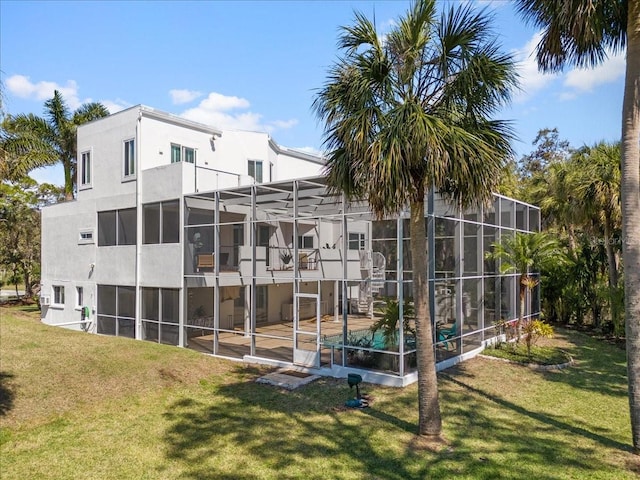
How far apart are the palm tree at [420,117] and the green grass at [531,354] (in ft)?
23.7

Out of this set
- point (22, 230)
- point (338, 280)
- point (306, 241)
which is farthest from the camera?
point (22, 230)

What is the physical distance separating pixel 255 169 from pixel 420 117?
16515 mm

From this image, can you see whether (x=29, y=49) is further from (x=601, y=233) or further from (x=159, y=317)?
(x=601, y=233)

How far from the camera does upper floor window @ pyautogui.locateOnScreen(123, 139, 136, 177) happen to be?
1869cm

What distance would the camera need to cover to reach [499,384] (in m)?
12.0

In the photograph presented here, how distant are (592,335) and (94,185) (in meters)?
22.6

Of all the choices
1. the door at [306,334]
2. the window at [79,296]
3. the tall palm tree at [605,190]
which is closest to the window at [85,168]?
the window at [79,296]

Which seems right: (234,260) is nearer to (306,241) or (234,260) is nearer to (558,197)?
(306,241)

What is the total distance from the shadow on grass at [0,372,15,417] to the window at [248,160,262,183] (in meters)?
14.1

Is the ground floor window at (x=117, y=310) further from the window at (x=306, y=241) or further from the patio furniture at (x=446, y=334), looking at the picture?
the patio furniture at (x=446, y=334)

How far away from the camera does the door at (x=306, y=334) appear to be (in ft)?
45.0

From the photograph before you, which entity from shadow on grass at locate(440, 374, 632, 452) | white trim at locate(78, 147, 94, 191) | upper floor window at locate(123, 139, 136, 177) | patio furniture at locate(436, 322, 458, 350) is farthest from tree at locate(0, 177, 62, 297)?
shadow on grass at locate(440, 374, 632, 452)

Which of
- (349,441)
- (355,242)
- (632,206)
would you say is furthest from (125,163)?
(632,206)

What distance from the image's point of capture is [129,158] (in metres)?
18.9
